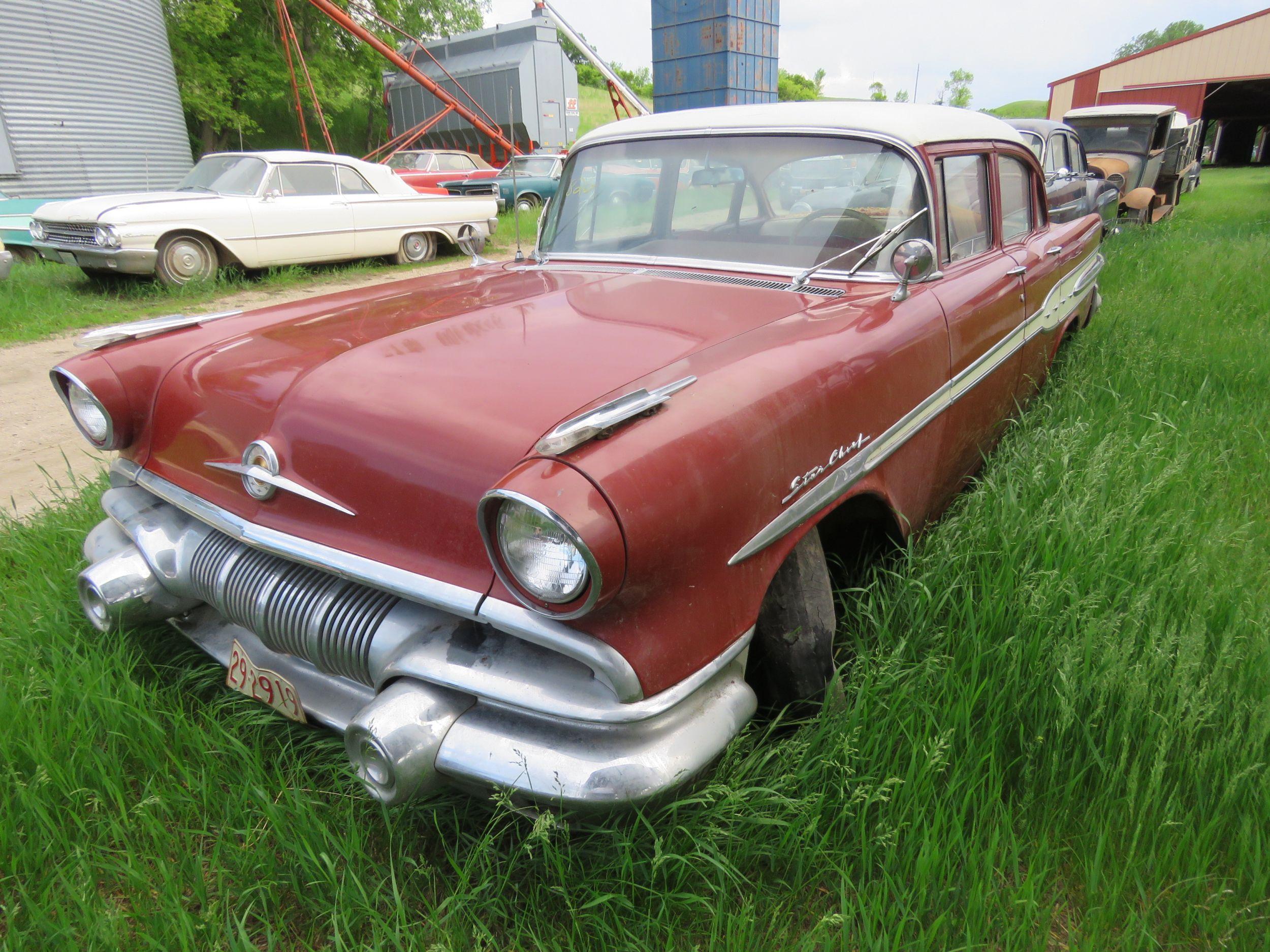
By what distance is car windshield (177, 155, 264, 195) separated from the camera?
8164 mm

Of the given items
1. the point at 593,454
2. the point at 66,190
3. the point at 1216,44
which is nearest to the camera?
the point at 593,454

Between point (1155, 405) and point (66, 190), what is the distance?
14146 mm

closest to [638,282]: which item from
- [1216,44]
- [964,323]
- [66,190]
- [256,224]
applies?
[964,323]

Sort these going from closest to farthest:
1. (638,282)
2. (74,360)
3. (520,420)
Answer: (520,420)
(74,360)
(638,282)

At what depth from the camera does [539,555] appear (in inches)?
52.2

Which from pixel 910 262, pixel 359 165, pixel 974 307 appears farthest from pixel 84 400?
pixel 359 165

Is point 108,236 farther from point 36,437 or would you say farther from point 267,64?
point 267,64

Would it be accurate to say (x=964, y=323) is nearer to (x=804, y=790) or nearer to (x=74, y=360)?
(x=804, y=790)

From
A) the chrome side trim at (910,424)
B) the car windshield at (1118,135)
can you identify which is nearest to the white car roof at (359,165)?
the chrome side trim at (910,424)

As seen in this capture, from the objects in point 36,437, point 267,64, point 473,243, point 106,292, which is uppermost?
point 267,64

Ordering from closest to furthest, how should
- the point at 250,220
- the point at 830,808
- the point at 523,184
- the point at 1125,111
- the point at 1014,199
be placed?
the point at 830,808 → the point at 1014,199 → the point at 250,220 → the point at 1125,111 → the point at 523,184

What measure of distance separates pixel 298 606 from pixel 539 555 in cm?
69

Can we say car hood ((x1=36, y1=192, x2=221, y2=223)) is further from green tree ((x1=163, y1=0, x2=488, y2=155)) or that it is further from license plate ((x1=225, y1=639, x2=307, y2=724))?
green tree ((x1=163, y1=0, x2=488, y2=155))

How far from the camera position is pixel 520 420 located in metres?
1.53
